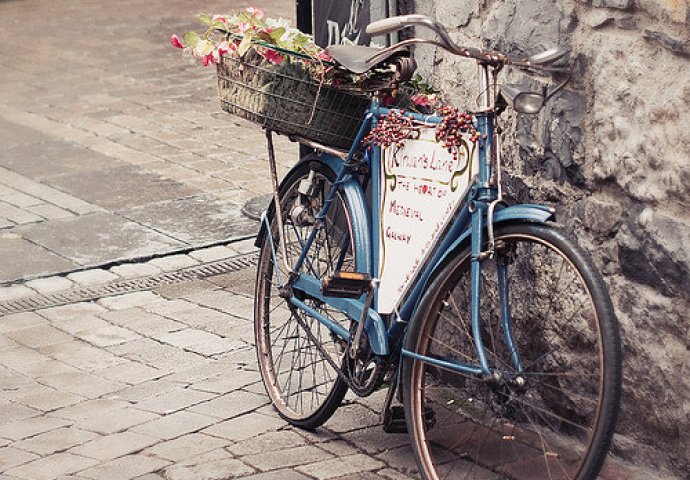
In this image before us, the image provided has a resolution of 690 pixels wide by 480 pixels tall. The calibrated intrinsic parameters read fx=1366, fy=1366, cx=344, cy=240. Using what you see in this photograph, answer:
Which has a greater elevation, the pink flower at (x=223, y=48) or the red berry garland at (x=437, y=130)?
the pink flower at (x=223, y=48)

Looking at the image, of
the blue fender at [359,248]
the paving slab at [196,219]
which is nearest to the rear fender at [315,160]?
the blue fender at [359,248]

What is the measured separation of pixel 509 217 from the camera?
143 inches

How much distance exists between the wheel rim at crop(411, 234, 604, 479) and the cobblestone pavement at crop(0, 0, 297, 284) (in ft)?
8.99

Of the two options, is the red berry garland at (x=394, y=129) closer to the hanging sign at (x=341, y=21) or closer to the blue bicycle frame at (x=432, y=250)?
the blue bicycle frame at (x=432, y=250)

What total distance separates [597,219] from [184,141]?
5.06 meters

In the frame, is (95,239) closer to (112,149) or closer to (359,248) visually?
(112,149)

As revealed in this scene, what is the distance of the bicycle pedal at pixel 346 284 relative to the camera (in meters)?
4.19

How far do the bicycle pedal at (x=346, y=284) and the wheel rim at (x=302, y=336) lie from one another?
176 millimetres

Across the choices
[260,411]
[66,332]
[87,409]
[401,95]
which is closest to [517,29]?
[401,95]

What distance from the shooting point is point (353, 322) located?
14.1ft

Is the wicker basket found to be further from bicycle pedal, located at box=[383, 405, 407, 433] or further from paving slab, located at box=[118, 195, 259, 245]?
paving slab, located at box=[118, 195, 259, 245]

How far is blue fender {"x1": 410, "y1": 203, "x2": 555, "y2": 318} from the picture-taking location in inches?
140

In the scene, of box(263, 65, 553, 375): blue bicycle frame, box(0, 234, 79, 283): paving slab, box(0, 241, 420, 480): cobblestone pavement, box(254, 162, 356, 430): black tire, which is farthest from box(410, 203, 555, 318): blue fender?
box(0, 234, 79, 283): paving slab

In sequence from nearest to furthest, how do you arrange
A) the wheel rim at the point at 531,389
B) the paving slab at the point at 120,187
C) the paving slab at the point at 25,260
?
the wheel rim at the point at 531,389
the paving slab at the point at 25,260
the paving slab at the point at 120,187
